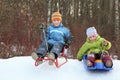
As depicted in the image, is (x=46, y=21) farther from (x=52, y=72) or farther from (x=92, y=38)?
(x=52, y=72)

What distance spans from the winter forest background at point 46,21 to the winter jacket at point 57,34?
15.3 feet

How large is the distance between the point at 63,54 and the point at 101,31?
10.5 metres

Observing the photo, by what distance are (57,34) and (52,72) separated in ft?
2.95

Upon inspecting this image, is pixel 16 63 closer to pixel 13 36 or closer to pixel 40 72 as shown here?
pixel 40 72

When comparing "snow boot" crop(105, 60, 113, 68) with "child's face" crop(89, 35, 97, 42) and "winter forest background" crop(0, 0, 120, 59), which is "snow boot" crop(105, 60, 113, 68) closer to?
"child's face" crop(89, 35, 97, 42)

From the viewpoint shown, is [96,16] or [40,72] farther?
[96,16]

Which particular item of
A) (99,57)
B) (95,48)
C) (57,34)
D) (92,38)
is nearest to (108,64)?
(99,57)

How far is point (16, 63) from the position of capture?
7.09 metres

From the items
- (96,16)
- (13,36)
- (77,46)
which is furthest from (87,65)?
(96,16)

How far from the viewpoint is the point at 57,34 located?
725cm

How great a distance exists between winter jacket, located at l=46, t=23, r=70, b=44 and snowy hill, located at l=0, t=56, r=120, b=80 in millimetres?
467

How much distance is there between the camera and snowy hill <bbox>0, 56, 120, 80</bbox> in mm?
Answer: 6547

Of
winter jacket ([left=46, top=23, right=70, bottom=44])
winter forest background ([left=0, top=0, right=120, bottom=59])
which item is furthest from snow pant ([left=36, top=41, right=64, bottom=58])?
winter forest background ([left=0, top=0, right=120, bottom=59])

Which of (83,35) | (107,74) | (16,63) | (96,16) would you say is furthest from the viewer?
(96,16)
